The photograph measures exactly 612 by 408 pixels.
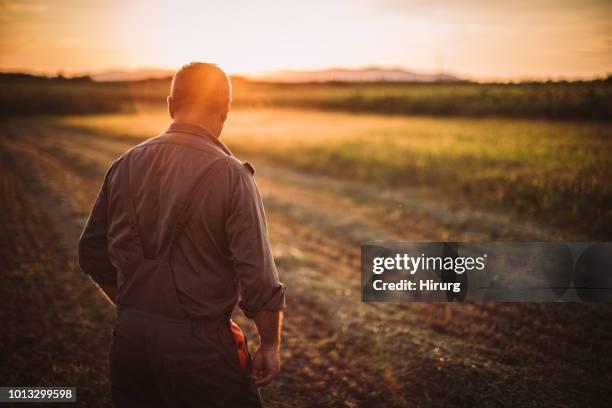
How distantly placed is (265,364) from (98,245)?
102cm

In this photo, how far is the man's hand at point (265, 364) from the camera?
1795 millimetres

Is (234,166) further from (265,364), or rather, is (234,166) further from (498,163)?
(498,163)

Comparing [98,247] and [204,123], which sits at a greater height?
[204,123]

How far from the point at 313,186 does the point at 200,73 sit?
1062 centimetres

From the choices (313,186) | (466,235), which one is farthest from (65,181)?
(466,235)

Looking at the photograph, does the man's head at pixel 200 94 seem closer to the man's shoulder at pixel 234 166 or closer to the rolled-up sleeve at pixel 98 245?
the man's shoulder at pixel 234 166

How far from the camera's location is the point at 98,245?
200cm

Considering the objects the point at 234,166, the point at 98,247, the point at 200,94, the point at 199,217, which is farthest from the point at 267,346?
the point at 200,94

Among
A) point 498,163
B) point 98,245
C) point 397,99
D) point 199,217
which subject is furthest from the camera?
point 397,99

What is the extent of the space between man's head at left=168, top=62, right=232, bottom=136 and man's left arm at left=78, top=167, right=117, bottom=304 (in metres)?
0.48

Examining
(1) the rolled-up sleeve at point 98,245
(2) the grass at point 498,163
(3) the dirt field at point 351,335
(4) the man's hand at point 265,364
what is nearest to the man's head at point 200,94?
(1) the rolled-up sleeve at point 98,245

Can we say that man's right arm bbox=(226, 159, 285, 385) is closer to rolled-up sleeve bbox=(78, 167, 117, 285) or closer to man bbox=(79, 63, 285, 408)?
man bbox=(79, 63, 285, 408)

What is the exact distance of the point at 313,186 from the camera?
Answer: 12.3m

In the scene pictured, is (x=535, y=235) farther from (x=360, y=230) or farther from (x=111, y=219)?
(x=111, y=219)
